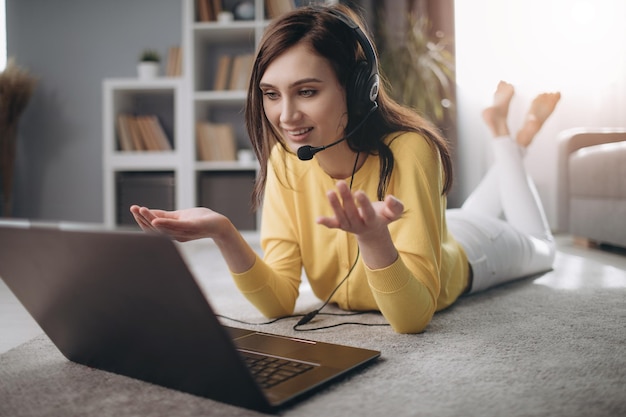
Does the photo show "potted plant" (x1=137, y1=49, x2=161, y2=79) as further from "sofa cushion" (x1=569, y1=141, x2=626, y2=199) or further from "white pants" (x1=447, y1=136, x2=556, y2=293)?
"sofa cushion" (x1=569, y1=141, x2=626, y2=199)

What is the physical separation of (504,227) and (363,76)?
2.54 ft

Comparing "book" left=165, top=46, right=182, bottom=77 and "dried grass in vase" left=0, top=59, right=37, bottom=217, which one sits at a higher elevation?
"book" left=165, top=46, right=182, bottom=77

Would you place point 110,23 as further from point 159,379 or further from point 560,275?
point 159,379

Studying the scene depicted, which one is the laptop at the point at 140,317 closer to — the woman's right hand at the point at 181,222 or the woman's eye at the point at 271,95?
the woman's right hand at the point at 181,222

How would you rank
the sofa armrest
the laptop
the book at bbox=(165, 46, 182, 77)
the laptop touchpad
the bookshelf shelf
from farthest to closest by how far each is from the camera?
the book at bbox=(165, 46, 182, 77) < the bookshelf shelf < the sofa armrest < the laptop touchpad < the laptop

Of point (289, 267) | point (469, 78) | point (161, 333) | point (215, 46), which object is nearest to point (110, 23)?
point (215, 46)

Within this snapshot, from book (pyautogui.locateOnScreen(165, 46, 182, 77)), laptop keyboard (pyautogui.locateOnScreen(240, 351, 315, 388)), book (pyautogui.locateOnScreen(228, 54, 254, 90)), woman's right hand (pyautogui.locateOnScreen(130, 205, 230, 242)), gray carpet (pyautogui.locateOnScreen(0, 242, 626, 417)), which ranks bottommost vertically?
gray carpet (pyautogui.locateOnScreen(0, 242, 626, 417))

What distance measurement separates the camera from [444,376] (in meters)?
0.76

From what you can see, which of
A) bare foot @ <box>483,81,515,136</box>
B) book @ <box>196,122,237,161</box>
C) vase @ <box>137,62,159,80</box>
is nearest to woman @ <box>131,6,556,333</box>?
bare foot @ <box>483,81,515,136</box>

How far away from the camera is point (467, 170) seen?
12.0ft

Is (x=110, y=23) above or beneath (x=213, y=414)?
above

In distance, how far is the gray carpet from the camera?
64 centimetres

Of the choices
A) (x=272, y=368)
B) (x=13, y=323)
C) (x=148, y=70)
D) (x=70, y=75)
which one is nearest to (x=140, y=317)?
(x=272, y=368)

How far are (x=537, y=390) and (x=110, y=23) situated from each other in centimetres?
335
